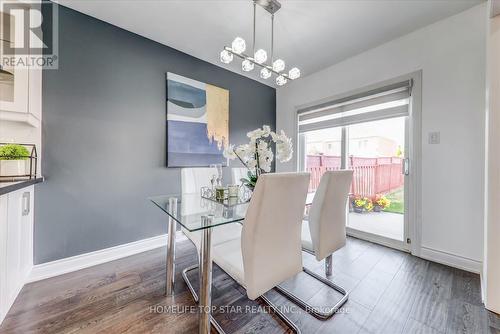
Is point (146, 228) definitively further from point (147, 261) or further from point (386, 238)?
point (386, 238)

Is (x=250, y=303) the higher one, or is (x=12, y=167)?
(x=12, y=167)

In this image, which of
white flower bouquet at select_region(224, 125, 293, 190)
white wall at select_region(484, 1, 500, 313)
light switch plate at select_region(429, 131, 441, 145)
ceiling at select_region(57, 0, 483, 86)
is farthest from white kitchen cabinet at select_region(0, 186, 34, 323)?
light switch plate at select_region(429, 131, 441, 145)

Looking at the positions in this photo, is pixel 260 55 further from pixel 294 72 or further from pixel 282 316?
pixel 282 316

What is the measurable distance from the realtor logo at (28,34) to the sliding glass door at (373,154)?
3.01 m

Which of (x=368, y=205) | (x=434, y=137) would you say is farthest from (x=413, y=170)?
(x=368, y=205)

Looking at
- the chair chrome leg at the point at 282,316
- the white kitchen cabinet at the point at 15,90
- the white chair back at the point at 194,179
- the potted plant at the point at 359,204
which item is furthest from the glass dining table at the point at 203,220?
the potted plant at the point at 359,204

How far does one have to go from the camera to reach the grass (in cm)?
237

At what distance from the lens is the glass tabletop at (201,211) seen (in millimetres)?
1071

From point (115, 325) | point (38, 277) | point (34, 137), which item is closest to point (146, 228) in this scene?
point (38, 277)

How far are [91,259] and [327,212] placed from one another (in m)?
2.30

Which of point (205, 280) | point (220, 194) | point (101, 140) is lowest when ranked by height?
point (205, 280)

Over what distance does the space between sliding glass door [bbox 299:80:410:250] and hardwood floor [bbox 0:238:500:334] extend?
679 mm

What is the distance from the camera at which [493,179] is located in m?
1.38

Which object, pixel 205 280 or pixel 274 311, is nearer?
pixel 205 280
